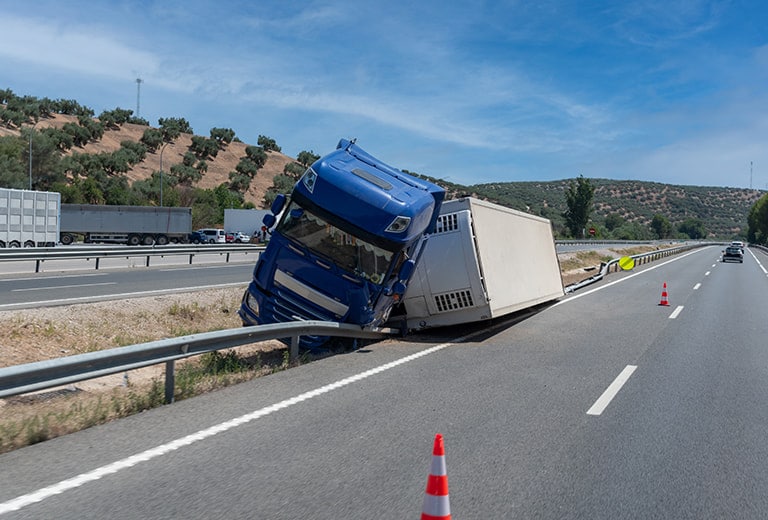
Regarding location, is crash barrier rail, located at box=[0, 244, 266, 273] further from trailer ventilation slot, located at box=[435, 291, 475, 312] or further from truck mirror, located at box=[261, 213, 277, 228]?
trailer ventilation slot, located at box=[435, 291, 475, 312]

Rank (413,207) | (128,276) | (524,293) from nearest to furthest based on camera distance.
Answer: (413,207), (524,293), (128,276)

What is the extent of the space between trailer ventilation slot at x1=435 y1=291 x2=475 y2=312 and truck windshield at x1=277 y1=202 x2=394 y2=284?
1974 mm

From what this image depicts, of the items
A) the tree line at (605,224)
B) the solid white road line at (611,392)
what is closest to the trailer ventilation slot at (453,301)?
the solid white road line at (611,392)

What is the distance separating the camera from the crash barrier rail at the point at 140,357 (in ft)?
19.5

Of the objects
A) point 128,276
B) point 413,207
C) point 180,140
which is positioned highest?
point 180,140

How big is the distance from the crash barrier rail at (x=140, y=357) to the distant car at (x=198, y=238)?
50.0 metres

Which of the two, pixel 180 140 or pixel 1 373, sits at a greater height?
pixel 180 140

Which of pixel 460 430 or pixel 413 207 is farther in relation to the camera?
pixel 413 207

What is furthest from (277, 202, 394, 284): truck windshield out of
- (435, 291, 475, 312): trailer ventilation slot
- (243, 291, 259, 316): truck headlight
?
(435, 291, 475, 312): trailer ventilation slot

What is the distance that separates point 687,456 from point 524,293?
9.35 m

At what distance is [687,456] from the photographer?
586 cm

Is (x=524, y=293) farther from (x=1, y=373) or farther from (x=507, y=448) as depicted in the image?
(x=1, y=373)

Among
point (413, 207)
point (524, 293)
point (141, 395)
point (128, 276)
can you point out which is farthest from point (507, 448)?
point (128, 276)

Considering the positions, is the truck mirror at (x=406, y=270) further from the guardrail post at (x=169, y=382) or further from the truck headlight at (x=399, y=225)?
the guardrail post at (x=169, y=382)
